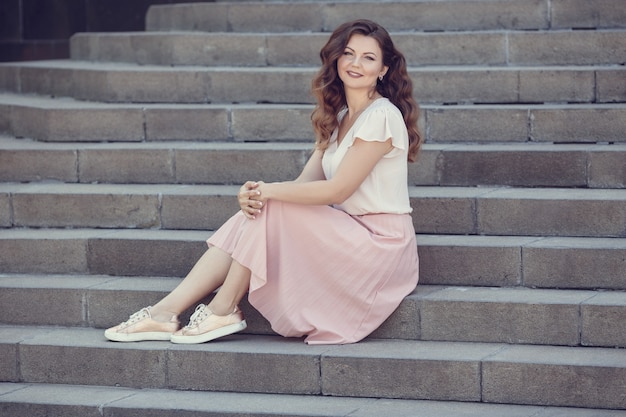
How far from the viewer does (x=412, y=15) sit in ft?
27.2

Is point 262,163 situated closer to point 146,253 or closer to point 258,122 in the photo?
point 258,122

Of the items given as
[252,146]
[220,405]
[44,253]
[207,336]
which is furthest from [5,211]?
[220,405]

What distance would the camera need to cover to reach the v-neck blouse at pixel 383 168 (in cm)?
560

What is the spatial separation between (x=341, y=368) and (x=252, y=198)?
88cm

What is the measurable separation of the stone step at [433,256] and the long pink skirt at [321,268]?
447 millimetres

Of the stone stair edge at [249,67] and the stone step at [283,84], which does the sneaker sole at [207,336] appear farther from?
the stone stair edge at [249,67]

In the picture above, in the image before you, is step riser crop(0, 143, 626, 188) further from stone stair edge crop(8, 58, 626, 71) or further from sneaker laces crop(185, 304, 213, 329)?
sneaker laces crop(185, 304, 213, 329)

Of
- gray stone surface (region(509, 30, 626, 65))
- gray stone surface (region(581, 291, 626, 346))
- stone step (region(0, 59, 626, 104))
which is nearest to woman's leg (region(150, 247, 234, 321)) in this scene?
gray stone surface (region(581, 291, 626, 346))

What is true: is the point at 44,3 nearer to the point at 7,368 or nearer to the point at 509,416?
the point at 7,368

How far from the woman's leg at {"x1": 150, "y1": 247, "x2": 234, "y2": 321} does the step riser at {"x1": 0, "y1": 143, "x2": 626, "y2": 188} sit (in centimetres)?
124

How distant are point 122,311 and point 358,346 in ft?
4.33

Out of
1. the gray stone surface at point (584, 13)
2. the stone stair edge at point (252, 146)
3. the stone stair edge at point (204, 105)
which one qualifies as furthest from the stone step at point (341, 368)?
the gray stone surface at point (584, 13)

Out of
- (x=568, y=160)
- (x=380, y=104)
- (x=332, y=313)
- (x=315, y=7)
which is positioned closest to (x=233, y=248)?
(x=332, y=313)

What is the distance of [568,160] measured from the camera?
6.50 metres
